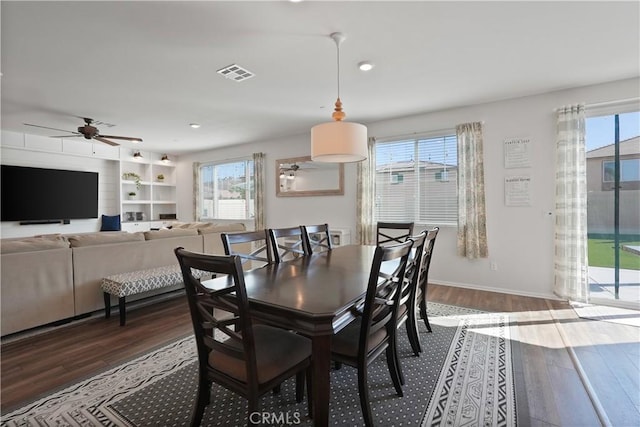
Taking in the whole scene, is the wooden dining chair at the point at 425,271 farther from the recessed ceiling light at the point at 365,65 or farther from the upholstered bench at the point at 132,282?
the upholstered bench at the point at 132,282

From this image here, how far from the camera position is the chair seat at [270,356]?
1.37 meters

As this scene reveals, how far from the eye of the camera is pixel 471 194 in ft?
13.6

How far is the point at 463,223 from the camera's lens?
4246mm

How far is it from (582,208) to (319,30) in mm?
3589

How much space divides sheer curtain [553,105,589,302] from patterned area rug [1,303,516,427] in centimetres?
191

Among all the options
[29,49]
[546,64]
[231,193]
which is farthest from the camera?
[231,193]

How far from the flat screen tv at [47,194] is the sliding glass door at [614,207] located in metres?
8.57

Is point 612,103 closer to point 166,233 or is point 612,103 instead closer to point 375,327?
point 375,327

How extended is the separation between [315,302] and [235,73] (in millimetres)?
2726

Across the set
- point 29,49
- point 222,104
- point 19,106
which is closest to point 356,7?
point 222,104

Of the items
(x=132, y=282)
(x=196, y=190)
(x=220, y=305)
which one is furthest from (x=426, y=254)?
(x=196, y=190)

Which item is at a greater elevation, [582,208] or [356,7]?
[356,7]

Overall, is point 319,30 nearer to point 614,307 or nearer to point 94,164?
point 614,307

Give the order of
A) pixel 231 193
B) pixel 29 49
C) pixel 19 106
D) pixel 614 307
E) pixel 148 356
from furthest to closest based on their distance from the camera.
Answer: pixel 231 193
pixel 19 106
pixel 614 307
pixel 29 49
pixel 148 356
